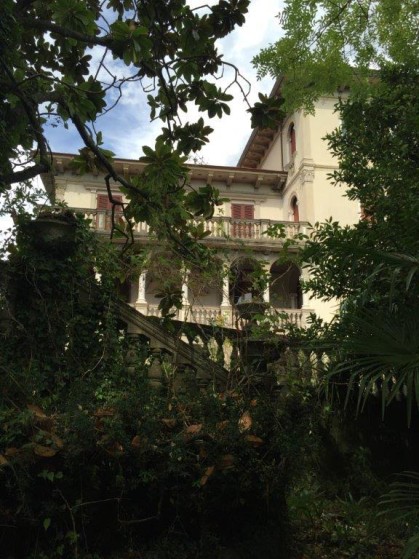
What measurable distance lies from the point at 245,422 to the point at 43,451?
4.49ft

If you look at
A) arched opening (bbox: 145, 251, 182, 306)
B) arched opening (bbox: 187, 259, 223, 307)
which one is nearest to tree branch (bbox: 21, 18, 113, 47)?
arched opening (bbox: 145, 251, 182, 306)

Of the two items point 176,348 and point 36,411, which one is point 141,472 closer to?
point 36,411

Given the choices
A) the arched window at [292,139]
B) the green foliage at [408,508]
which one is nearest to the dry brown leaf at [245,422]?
the green foliage at [408,508]

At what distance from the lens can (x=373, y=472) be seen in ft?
15.9

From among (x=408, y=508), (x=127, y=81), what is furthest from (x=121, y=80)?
(x=408, y=508)

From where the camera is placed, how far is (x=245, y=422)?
368cm

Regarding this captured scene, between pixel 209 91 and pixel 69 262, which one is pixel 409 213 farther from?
pixel 69 262

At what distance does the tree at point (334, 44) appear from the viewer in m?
6.83

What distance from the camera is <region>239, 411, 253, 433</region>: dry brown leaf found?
364cm

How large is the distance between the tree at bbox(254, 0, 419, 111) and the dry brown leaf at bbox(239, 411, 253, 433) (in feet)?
15.8

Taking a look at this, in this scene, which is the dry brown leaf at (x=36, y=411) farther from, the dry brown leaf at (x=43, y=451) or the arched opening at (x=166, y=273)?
the arched opening at (x=166, y=273)

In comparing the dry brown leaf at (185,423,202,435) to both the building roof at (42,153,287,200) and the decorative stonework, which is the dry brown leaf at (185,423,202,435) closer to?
the building roof at (42,153,287,200)

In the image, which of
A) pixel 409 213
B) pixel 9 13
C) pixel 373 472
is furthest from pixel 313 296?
pixel 9 13

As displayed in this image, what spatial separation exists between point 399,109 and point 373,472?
4026 millimetres
